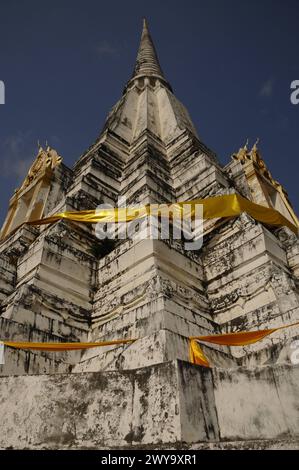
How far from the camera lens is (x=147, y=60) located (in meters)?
26.5

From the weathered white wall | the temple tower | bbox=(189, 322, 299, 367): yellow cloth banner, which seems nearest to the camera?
the weathered white wall

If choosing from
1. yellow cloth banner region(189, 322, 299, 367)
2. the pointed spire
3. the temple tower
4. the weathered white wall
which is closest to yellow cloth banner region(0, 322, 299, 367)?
yellow cloth banner region(189, 322, 299, 367)

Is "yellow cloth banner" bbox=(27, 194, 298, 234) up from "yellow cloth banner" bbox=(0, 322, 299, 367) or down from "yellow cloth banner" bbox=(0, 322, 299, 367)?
up

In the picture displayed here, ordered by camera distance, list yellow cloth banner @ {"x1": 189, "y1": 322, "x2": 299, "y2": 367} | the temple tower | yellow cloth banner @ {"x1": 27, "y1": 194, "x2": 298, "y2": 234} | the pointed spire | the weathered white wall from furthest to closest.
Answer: the pointed spire, yellow cloth banner @ {"x1": 27, "y1": 194, "x2": 298, "y2": 234}, the temple tower, yellow cloth banner @ {"x1": 189, "y1": 322, "x2": 299, "y2": 367}, the weathered white wall

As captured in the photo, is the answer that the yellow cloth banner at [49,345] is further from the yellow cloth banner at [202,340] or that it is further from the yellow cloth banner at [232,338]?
the yellow cloth banner at [232,338]

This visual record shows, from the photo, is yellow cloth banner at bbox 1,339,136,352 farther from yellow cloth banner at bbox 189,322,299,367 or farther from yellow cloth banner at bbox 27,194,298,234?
yellow cloth banner at bbox 27,194,298,234

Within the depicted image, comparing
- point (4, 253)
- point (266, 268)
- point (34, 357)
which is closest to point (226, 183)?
point (266, 268)

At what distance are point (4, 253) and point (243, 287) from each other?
5306mm

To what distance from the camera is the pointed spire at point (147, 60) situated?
24.1m

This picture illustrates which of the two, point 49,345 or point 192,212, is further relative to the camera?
point 192,212

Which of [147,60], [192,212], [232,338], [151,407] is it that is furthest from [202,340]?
[147,60]

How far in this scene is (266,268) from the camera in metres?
7.12

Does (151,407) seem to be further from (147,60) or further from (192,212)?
(147,60)

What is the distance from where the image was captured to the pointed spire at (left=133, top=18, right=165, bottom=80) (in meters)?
24.1
